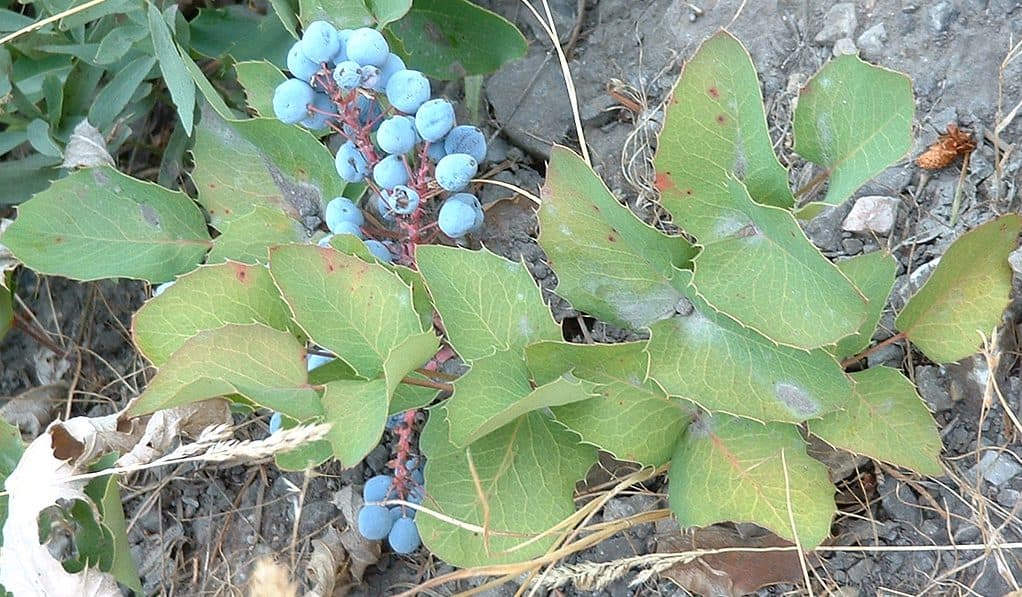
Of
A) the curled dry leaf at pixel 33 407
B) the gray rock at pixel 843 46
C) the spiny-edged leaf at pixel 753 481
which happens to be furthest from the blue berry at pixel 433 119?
the curled dry leaf at pixel 33 407

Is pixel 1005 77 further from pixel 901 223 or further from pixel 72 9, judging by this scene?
pixel 72 9

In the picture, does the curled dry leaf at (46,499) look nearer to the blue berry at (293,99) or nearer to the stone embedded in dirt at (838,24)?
the blue berry at (293,99)

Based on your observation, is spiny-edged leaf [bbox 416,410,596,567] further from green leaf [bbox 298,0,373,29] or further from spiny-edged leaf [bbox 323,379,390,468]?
green leaf [bbox 298,0,373,29]

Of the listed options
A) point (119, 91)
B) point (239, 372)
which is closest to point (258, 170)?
point (119, 91)

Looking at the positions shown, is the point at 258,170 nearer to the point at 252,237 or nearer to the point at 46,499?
the point at 252,237

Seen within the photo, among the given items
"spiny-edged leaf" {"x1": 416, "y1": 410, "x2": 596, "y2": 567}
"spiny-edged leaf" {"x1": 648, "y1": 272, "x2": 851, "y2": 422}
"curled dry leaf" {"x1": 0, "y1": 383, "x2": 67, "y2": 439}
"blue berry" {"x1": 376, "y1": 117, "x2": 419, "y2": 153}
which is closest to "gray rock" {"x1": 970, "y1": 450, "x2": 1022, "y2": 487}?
"spiny-edged leaf" {"x1": 648, "y1": 272, "x2": 851, "y2": 422}

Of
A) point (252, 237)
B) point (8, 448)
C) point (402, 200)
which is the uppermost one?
point (402, 200)
